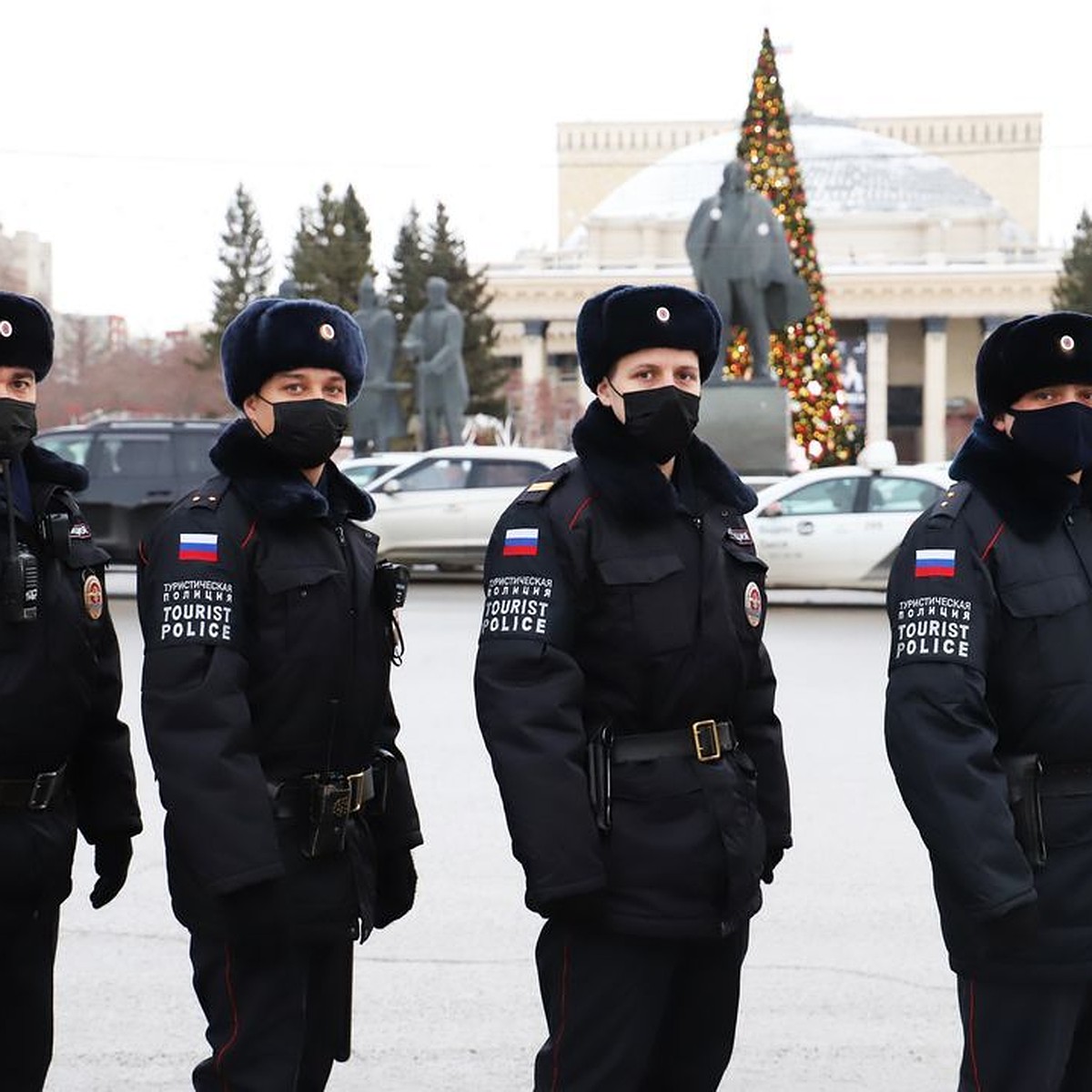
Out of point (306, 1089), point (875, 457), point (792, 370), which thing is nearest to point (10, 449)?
point (306, 1089)

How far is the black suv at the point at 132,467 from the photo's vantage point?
17.3 metres

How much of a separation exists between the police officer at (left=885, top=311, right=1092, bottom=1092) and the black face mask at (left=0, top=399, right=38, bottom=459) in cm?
175

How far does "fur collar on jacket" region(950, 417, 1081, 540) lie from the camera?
11.9 feet

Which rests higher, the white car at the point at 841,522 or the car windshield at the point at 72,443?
the car windshield at the point at 72,443

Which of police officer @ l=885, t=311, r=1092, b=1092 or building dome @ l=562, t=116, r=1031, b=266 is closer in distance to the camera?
police officer @ l=885, t=311, r=1092, b=1092

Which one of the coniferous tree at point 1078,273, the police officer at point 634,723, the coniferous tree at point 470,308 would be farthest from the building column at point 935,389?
the police officer at point 634,723

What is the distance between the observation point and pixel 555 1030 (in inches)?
142

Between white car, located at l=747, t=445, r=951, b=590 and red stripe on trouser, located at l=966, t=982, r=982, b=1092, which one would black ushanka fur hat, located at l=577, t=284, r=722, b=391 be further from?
white car, located at l=747, t=445, r=951, b=590

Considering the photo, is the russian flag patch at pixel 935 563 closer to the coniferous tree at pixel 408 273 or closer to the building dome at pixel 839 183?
the coniferous tree at pixel 408 273

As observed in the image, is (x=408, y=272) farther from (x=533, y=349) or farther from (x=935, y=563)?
(x=935, y=563)

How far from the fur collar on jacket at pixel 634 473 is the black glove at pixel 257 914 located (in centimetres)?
97

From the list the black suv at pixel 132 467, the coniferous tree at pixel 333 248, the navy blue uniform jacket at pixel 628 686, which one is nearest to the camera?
the navy blue uniform jacket at pixel 628 686

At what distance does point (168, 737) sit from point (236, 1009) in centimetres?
54

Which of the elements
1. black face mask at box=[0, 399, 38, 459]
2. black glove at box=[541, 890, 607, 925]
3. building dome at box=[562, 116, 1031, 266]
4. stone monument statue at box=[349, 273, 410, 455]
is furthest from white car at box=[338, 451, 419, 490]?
building dome at box=[562, 116, 1031, 266]
